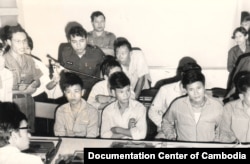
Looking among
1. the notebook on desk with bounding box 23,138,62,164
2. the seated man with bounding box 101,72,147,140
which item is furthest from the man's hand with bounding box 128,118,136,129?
the notebook on desk with bounding box 23,138,62,164

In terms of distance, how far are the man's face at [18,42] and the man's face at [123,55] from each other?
457 millimetres

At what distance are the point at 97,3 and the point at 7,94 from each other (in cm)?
63

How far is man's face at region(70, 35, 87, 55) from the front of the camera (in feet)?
6.13

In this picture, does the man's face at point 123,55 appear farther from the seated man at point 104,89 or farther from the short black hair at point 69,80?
the short black hair at point 69,80

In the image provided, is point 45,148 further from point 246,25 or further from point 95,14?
point 246,25

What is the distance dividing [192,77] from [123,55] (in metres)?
0.34

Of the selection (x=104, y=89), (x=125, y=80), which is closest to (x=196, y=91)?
(x=125, y=80)

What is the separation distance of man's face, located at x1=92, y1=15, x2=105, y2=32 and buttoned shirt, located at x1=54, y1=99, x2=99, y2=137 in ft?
1.18

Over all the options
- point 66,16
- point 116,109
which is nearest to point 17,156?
point 116,109

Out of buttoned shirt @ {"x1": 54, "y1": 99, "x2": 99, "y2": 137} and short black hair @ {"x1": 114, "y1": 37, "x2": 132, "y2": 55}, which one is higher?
short black hair @ {"x1": 114, "y1": 37, "x2": 132, "y2": 55}

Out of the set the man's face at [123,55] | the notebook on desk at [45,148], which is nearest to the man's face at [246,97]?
the man's face at [123,55]

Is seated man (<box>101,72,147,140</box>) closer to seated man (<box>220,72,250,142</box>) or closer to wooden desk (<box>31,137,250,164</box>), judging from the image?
wooden desk (<box>31,137,250,164</box>)

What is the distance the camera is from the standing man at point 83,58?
6.15 feet

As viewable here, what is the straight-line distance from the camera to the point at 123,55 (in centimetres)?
187
